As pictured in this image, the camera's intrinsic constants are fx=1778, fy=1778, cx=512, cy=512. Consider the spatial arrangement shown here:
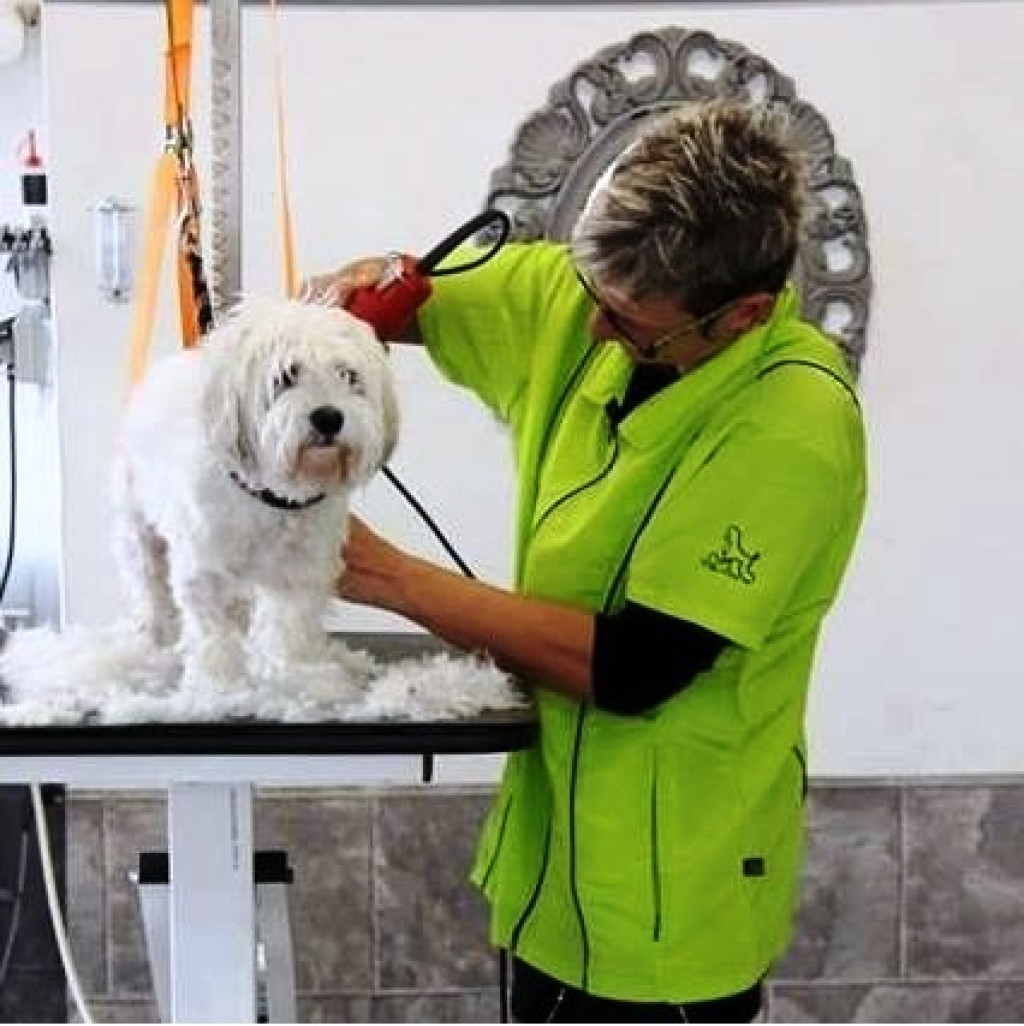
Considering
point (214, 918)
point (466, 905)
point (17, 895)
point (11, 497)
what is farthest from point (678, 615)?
point (17, 895)

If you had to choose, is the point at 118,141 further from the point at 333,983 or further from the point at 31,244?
the point at 333,983

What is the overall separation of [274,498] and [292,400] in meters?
0.09

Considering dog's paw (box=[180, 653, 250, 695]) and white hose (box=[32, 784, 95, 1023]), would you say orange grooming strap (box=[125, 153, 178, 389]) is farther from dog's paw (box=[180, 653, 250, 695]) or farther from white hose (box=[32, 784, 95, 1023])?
white hose (box=[32, 784, 95, 1023])

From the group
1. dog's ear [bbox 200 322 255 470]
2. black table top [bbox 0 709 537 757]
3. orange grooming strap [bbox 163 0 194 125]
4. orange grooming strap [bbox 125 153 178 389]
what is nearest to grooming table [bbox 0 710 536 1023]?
black table top [bbox 0 709 537 757]

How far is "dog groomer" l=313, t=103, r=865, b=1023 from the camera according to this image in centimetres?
136

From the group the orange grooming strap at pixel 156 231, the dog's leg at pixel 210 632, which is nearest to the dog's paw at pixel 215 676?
the dog's leg at pixel 210 632

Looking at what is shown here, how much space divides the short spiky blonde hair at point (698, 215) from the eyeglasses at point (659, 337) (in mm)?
14

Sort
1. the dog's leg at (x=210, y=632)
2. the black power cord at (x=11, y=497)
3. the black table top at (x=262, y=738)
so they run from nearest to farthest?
the black table top at (x=262, y=738) → the dog's leg at (x=210, y=632) → the black power cord at (x=11, y=497)

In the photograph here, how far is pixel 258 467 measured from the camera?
4.47 feet

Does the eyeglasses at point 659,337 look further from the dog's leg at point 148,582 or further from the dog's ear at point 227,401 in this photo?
the dog's leg at point 148,582

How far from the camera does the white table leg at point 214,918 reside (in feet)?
4.95

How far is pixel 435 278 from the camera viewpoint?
165cm

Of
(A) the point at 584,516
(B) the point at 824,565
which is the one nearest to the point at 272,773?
(A) the point at 584,516

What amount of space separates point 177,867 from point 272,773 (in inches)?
8.4
